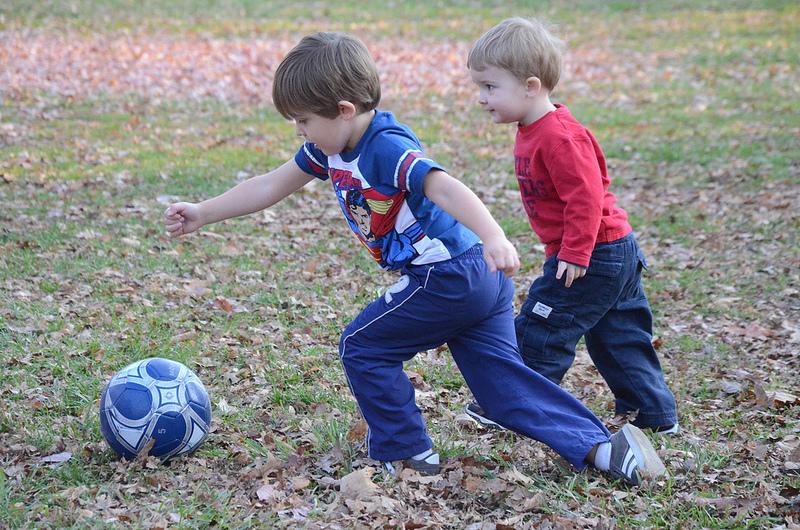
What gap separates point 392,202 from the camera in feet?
12.3

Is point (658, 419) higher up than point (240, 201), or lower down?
lower down

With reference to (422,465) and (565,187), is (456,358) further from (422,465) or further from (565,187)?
(565,187)

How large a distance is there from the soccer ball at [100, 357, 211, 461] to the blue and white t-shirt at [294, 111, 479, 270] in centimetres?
118

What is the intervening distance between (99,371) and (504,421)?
8.13 feet


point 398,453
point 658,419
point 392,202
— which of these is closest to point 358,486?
point 398,453

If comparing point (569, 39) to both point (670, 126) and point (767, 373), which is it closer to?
point (670, 126)

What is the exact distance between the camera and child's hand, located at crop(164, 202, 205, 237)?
430 centimetres

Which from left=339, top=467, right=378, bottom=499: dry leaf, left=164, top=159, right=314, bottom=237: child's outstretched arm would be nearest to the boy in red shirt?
left=339, top=467, right=378, bottom=499: dry leaf

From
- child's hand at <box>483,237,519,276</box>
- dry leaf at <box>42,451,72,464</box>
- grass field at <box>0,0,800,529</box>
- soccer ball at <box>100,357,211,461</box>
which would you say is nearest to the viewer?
child's hand at <box>483,237,519,276</box>

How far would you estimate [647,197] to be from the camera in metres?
9.25

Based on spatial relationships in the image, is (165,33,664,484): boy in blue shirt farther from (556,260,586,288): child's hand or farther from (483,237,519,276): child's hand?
(556,260,586,288): child's hand

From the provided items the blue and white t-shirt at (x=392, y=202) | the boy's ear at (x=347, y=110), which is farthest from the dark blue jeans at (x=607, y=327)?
the boy's ear at (x=347, y=110)

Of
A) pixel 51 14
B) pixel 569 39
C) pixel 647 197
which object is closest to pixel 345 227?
pixel 647 197

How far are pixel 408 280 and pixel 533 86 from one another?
46.3 inches
